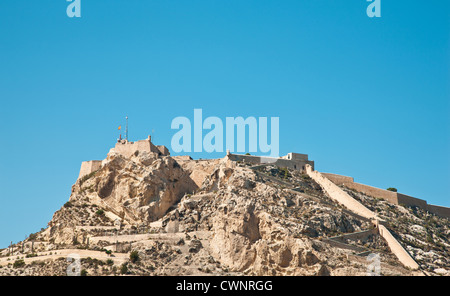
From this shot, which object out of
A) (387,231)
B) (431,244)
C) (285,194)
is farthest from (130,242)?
(431,244)

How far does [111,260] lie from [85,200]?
45.5 ft

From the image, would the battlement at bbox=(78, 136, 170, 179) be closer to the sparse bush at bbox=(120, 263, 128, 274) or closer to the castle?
the castle

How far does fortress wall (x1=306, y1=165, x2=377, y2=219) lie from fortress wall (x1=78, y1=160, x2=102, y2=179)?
23.7 m

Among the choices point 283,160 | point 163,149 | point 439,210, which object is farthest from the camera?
point 439,210

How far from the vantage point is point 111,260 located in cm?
6956

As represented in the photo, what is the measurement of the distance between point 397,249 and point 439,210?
2023 centimetres

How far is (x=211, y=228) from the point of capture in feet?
245

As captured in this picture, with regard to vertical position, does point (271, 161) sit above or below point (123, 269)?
above

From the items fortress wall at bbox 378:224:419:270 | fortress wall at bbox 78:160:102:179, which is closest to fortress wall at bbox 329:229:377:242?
fortress wall at bbox 378:224:419:270

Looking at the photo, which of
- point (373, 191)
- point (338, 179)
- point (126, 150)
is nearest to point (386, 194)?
point (373, 191)

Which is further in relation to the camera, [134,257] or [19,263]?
[19,263]

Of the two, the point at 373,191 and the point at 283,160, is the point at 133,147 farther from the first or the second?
the point at 373,191

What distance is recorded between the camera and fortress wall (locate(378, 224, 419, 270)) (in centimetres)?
7475
